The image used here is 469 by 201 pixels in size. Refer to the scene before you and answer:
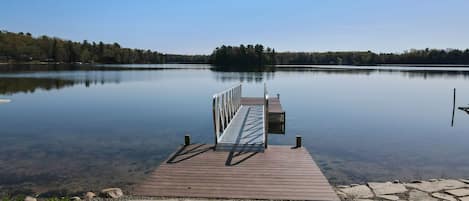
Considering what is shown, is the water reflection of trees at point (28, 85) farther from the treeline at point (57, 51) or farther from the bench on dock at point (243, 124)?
the treeline at point (57, 51)

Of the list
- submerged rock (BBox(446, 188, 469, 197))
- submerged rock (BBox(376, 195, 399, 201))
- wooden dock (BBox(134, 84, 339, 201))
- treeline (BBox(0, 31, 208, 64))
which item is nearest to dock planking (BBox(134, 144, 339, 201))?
wooden dock (BBox(134, 84, 339, 201))

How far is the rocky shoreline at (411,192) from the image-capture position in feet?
16.4

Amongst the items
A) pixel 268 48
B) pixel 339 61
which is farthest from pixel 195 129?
pixel 339 61

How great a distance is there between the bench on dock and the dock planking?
1.90ft

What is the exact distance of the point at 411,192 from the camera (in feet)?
17.2

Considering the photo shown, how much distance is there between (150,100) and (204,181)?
1610 cm

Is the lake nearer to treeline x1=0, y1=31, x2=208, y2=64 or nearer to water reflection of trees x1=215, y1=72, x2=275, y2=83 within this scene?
water reflection of trees x1=215, y1=72, x2=275, y2=83

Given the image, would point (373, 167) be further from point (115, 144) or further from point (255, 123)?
point (115, 144)

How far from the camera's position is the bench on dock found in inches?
303

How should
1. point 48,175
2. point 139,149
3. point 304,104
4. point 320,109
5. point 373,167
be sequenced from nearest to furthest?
point 48,175, point 373,167, point 139,149, point 320,109, point 304,104

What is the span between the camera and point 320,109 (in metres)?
18.4

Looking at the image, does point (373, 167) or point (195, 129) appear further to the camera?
point (195, 129)

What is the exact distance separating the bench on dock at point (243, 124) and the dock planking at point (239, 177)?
1.90 ft

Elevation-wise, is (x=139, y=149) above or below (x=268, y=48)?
below
